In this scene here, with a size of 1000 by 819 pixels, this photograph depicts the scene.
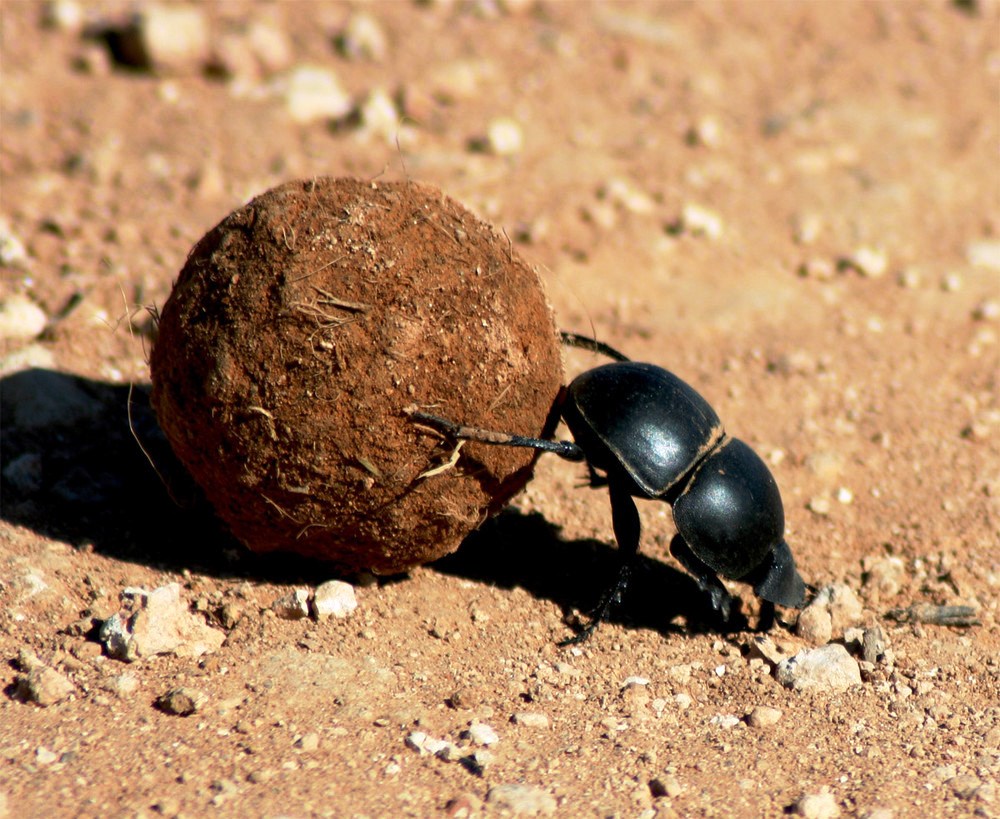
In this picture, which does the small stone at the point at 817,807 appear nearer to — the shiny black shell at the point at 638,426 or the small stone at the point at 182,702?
the shiny black shell at the point at 638,426

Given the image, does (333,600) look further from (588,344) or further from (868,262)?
(868,262)

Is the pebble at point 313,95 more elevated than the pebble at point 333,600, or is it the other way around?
the pebble at point 313,95

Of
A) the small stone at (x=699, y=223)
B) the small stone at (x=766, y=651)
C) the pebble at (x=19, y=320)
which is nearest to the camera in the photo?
the small stone at (x=766, y=651)

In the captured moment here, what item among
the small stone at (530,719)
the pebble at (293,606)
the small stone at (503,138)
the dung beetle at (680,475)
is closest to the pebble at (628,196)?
the small stone at (503,138)

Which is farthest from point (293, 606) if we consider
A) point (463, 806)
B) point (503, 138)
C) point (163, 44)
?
point (163, 44)

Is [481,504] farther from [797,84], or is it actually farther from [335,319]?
[797,84]

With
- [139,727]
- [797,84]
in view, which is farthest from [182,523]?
[797,84]
